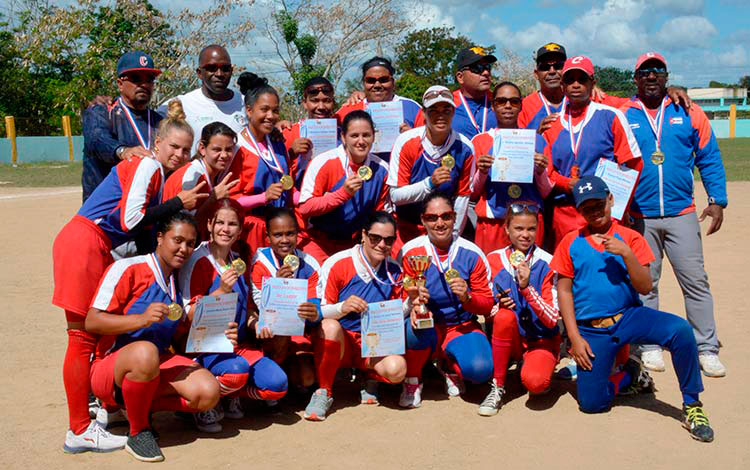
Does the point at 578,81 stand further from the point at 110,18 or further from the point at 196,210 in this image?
the point at 110,18

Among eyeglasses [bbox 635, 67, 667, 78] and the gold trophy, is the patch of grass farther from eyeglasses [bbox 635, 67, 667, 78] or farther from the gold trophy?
eyeglasses [bbox 635, 67, 667, 78]

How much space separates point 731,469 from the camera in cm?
447

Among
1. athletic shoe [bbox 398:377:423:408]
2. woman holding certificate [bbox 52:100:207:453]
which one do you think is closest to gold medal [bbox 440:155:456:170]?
athletic shoe [bbox 398:377:423:408]

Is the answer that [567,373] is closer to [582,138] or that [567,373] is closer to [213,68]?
[582,138]

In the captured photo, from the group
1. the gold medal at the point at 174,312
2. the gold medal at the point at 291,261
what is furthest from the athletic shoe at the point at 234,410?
the gold medal at the point at 291,261

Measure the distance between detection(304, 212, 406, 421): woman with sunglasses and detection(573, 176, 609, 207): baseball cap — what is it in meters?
1.44

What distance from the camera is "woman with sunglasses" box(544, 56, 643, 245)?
6.25 meters

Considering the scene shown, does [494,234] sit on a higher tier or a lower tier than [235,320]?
higher

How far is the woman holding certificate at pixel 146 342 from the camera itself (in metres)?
4.86

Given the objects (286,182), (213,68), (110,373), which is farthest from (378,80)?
(110,373)

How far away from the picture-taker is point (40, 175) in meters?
29.7

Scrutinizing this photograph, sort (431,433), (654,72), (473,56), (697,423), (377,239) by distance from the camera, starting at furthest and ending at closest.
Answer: (473,56)
(654,72)
(377,239)
(431,433)
(697,423)

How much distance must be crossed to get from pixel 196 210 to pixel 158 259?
2.29 feet

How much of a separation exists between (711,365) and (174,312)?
4528mm
